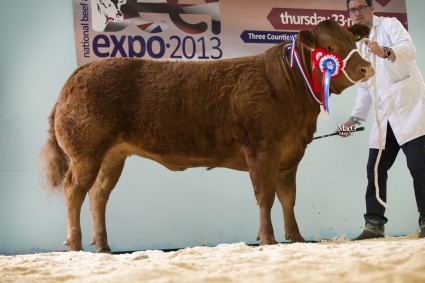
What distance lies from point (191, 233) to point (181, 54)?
5.75 ft

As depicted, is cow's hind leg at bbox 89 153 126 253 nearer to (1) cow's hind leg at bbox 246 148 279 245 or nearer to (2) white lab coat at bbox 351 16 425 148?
(1) cow's hind leg at bbox 246 148 279 245

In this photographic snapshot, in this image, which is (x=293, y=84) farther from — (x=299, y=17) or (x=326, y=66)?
(x=299, y=17)

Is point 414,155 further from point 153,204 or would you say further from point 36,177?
point 36,177

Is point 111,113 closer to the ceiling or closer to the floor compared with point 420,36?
closer to the floor

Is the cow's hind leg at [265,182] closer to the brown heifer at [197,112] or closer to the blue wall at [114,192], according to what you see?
the brown heifer at [197,112]

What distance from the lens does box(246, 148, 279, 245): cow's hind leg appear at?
10.9 feet

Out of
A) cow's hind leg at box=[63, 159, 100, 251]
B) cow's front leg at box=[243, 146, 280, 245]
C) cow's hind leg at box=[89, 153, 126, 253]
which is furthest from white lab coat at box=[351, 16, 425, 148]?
cow's hind leg at box=[63, 159, 100, 251]

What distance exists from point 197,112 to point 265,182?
0.62m

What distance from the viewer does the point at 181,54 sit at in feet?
17.8

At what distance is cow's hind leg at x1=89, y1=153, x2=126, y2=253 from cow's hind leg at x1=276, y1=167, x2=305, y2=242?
43.3 inches

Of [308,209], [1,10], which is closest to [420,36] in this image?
[308,209]

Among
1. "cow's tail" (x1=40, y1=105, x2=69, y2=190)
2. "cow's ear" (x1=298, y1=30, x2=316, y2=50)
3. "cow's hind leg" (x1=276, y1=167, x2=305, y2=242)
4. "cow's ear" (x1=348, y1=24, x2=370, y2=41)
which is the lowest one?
"cow's hind leg" (x1=276, y1=167, x2=305, y2=242)

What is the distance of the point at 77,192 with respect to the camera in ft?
11.7

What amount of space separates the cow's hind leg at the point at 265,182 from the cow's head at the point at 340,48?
661 millimetres
